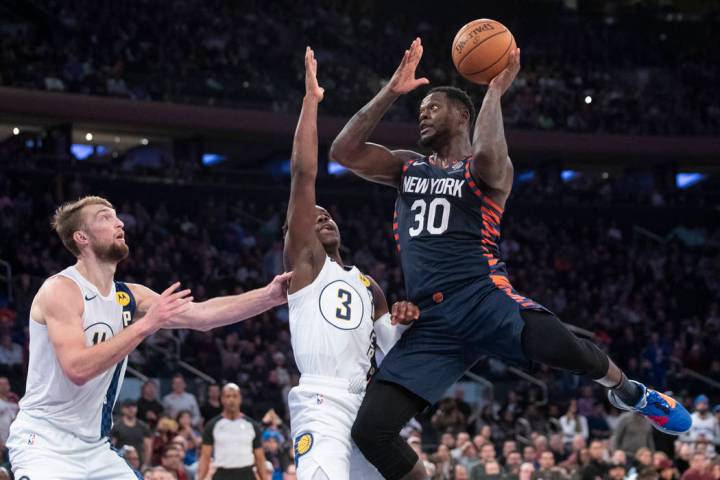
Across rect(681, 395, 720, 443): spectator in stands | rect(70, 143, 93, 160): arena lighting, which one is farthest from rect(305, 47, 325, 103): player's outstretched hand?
rect(70, 143, 93, 160): arena lighting

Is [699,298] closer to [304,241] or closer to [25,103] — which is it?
[25,103]

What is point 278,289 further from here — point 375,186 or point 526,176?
point 526,176

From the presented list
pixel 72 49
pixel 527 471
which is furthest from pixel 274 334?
pixel 72 49

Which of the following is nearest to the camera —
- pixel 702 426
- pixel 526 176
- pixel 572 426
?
pixel 702 426

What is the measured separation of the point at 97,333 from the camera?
570cm

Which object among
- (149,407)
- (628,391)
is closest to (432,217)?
(628,391)

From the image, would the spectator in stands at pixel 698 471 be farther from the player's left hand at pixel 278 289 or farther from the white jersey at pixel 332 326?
the player's left hand at pixel 278 289

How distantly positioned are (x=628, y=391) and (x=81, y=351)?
326 centimetres

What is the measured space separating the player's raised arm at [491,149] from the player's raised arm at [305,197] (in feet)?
3.05

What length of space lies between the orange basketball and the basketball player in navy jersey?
0.31ft

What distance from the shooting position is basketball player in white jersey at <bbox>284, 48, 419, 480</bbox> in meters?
5.96

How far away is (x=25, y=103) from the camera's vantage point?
79.1 feet

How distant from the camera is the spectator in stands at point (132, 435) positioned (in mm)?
12586

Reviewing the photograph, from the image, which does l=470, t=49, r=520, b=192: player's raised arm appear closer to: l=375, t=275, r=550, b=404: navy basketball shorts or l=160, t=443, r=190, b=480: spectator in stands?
l=375, t=275, r=550, b=404: navy basketball shorts
